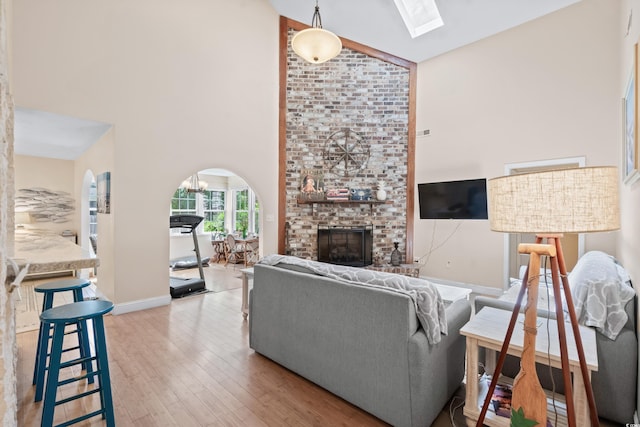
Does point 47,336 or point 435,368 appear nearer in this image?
point 435,368

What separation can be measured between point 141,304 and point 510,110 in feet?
20.1

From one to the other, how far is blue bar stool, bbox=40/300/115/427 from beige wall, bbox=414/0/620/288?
16.8 feet

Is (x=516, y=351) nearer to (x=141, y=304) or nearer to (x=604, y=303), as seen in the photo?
(x=604, y=303)

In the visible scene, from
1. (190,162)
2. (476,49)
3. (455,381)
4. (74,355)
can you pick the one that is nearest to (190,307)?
(74,355)

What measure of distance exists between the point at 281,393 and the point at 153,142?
141 inches

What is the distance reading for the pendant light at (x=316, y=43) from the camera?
3205 mm

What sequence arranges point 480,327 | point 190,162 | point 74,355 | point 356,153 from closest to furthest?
point 480,327 → point 74,355 → point 190,162 → point 356,153

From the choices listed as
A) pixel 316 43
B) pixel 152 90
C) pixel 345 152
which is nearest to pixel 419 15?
pixel 345 152

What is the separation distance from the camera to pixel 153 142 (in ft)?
13.5

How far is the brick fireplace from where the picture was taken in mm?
5625

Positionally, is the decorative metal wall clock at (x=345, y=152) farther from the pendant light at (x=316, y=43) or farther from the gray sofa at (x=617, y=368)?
the gray sofa at (x=617, y=368)

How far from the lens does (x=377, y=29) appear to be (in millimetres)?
5199

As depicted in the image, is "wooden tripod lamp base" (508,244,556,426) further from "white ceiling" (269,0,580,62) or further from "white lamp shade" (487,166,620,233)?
"white ceiling" (269,0,580,62)

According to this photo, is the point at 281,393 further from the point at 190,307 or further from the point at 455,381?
the point at 190,307
